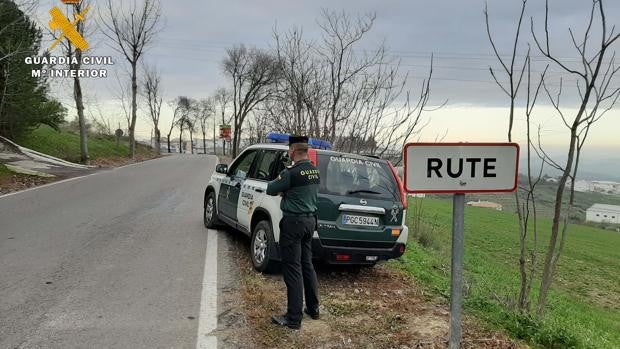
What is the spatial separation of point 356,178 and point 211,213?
386 centimetres

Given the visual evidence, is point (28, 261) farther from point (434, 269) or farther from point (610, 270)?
point (610, 270)

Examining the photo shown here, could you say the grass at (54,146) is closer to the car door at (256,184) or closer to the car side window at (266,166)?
the car door at (256,184)

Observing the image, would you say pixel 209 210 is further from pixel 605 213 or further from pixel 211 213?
pixel 605 213

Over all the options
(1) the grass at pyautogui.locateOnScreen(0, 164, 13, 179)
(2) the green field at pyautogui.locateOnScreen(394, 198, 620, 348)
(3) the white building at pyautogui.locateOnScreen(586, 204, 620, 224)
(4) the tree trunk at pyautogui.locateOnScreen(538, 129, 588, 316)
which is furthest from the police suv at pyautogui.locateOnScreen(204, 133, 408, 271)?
(3) the white building at pyautogui.locateOnScreen(586, 204, 620, 224)

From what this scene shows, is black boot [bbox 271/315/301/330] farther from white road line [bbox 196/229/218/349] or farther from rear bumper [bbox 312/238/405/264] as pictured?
rear bumper [bbox 312/238/405/264]

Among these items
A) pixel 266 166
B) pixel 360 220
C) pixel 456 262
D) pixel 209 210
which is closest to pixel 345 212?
pixel 360 220

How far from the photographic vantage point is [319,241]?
567cm

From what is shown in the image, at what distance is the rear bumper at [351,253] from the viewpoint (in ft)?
18.6

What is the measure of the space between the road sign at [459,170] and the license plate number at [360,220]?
2296 millimetres

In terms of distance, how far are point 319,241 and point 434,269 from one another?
402 centimetres

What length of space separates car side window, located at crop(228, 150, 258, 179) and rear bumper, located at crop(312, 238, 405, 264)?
7.36ft

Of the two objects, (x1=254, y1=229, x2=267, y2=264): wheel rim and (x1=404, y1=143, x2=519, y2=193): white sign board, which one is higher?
(x1=404, y1=143, x2=519, y2=193): white sign board

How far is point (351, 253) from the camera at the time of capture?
580 cm

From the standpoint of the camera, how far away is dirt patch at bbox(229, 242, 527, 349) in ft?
14.1
